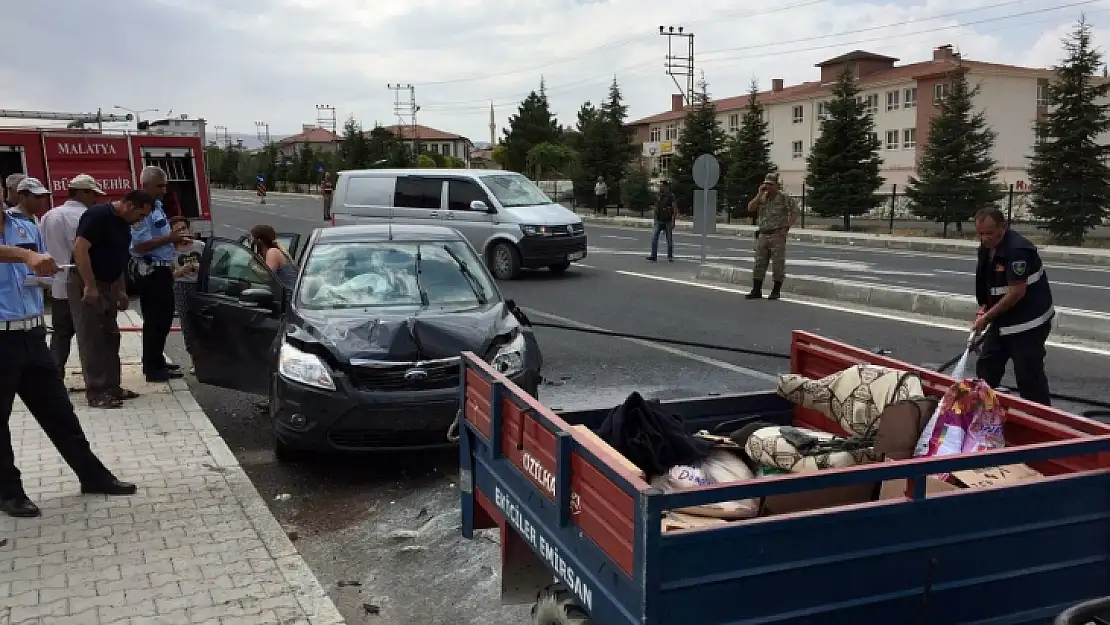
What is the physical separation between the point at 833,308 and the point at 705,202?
6.79 meters

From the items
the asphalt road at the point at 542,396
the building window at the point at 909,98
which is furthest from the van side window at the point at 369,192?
the building window at the point at 909,98

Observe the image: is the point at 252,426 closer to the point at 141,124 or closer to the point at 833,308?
the point at 833,308

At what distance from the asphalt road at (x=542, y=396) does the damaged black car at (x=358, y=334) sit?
35 centimetres

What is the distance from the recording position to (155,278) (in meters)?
8.13

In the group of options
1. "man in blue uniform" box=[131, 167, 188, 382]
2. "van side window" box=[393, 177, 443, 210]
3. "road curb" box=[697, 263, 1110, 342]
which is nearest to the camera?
"man in blue uniform" box=[131, 167, 188, 382]

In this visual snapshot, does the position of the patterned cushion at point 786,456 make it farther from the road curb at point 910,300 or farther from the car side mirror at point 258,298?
the road curb at point 910,300

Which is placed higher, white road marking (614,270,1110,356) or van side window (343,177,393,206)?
van side window (343,177,393,206)

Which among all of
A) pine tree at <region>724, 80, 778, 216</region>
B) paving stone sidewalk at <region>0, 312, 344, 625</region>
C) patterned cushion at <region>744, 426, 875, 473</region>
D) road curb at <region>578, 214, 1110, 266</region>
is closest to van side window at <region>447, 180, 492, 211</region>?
paving stone sidewalk at <region>0, 312, 344, 625</region>

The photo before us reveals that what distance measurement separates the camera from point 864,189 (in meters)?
33.8

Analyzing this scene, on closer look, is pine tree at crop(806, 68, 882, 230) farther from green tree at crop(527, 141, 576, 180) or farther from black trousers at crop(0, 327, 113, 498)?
black trousers at crop(0, 327, 113, 498)

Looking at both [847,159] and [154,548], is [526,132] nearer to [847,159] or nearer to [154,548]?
[847,159]

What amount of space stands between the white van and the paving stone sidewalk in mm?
10546

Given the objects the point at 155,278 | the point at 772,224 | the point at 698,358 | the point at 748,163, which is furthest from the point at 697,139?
the point at 155,278

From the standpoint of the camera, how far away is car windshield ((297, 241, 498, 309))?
651cm
